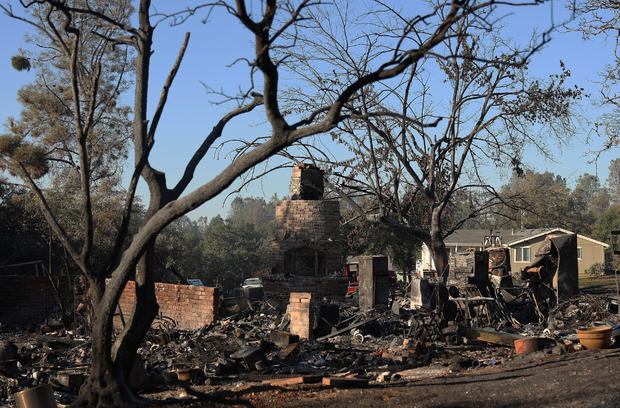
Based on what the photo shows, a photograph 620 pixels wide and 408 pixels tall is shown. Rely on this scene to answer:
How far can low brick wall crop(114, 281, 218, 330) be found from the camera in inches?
595

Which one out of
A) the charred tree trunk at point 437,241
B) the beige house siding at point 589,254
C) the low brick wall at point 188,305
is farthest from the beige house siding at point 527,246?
the low brick wall at point 188,305

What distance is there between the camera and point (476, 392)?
720 cm

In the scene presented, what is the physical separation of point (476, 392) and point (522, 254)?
3820cm

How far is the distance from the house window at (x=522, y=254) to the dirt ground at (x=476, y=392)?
1400 inches

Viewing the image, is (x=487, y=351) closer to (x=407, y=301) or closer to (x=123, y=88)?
(x=407, y=301)

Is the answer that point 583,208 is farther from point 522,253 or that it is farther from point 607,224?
point 522,253

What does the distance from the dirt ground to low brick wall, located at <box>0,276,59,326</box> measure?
38.3ft

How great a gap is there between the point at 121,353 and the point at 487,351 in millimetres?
7287

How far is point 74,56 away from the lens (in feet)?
22.9

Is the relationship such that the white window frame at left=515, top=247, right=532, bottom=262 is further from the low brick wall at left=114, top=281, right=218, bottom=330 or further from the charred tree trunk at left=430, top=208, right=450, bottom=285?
the low brick wall at left=114, top=281, right=218, bottom=330

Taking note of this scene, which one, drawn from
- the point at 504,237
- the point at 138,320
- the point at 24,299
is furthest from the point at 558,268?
the point at 504,237

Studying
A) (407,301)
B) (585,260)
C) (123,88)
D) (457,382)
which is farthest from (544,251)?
(585,260)

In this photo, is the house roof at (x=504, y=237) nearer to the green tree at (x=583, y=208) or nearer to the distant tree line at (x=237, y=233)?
the distant tree line at (x=237, y=233)

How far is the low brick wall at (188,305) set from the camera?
49.6 feet
